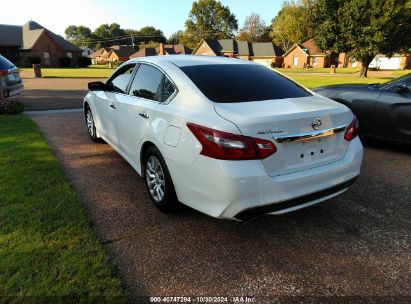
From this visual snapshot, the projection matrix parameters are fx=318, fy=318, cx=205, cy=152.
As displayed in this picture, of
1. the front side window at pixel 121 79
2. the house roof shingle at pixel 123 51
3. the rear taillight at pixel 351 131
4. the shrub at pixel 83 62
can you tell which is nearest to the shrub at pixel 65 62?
the shrub at pixel 83 62

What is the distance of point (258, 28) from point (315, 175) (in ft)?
326

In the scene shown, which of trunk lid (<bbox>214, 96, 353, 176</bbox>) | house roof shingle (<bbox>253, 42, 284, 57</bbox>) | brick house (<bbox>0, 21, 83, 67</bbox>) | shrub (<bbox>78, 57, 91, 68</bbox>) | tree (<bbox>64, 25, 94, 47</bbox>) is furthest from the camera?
tree (<bbox>64, 25, 94, 47</bbox>)

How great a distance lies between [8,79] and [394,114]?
976 centimetres

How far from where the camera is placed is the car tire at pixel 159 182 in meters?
3.06

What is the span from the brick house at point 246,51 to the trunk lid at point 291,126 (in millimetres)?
67697

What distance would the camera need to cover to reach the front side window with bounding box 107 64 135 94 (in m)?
4.21

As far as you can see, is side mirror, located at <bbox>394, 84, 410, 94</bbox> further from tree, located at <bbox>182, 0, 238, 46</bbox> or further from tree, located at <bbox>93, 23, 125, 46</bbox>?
tree, located at <bbox>93, 23, 125, 46</bbox>

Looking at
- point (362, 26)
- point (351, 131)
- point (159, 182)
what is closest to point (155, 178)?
point (159, 182)

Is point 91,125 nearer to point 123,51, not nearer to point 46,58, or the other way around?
point 46,58

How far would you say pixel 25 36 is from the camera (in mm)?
54000

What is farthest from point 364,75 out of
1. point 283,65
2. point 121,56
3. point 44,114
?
point 121,56

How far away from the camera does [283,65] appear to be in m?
68.4

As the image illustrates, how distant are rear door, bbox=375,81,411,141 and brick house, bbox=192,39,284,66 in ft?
214

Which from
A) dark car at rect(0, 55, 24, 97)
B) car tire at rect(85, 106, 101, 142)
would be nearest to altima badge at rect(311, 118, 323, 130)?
car tire at rect(85, 106, 101, 142)
